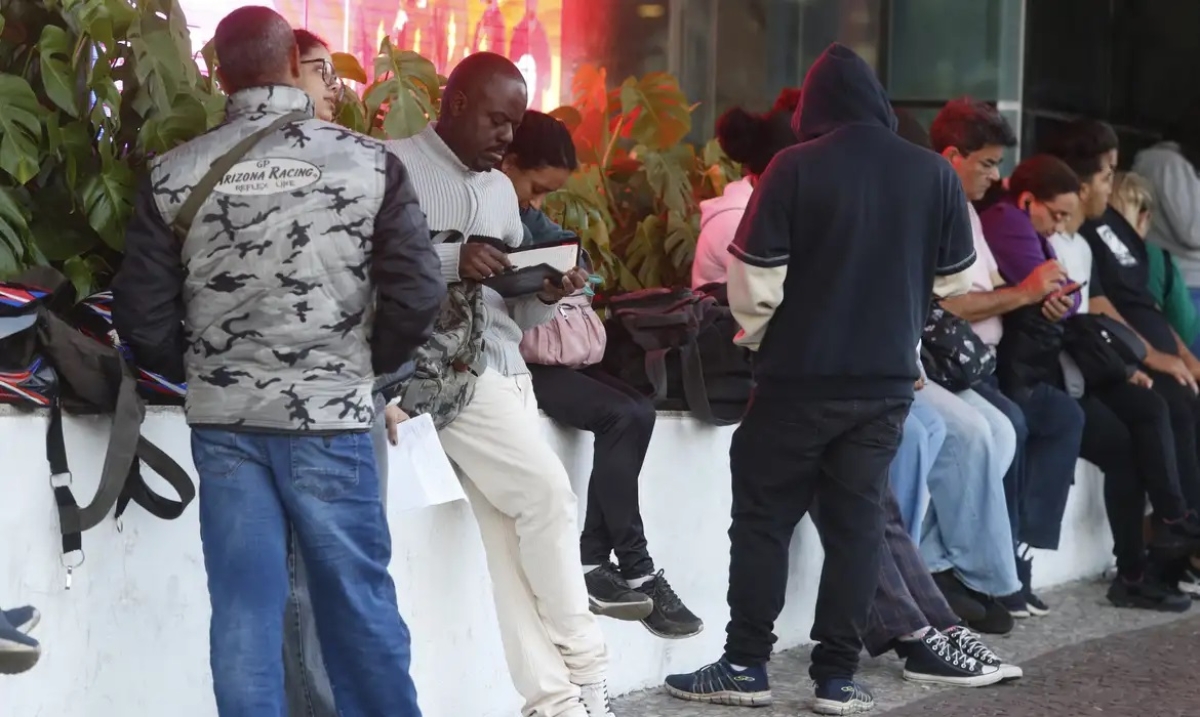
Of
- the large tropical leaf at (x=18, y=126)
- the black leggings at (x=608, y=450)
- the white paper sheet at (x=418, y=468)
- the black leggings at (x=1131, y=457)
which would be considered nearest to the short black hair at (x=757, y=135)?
the black leggings at (x=608, y=450)

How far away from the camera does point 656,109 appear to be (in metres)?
8.33

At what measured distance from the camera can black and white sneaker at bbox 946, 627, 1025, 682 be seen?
6.38 m

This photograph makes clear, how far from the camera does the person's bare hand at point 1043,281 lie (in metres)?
7.65

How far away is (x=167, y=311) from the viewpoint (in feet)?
13.4

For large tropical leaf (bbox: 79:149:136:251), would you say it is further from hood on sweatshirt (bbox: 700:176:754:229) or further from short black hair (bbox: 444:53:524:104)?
hood on sweatshirt (bbox: 700:176:754:229)

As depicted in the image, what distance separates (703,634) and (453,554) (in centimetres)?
143

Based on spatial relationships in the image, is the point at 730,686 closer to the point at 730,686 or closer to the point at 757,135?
the point at 730,686

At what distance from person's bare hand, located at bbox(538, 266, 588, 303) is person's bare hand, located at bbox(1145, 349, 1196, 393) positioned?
4.75 m

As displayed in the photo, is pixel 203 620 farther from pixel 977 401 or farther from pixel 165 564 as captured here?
pixel 977 401

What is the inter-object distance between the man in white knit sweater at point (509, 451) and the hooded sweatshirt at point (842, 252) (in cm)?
82

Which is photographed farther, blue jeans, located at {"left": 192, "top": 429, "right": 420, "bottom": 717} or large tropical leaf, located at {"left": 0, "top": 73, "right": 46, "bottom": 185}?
large tropical leaf, located at {"left": 0, "top": 73, "right": 46, "bottom": 185}

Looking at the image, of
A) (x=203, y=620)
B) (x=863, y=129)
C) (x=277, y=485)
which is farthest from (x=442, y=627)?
(x=863, y=129)

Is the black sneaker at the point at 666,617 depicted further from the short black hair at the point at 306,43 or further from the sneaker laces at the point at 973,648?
the short black hair at the point at 306,43

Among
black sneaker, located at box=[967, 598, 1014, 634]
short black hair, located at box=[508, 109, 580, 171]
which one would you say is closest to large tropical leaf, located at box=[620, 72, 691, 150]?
short black hair, located at box=[508, 109, 580, 171]
